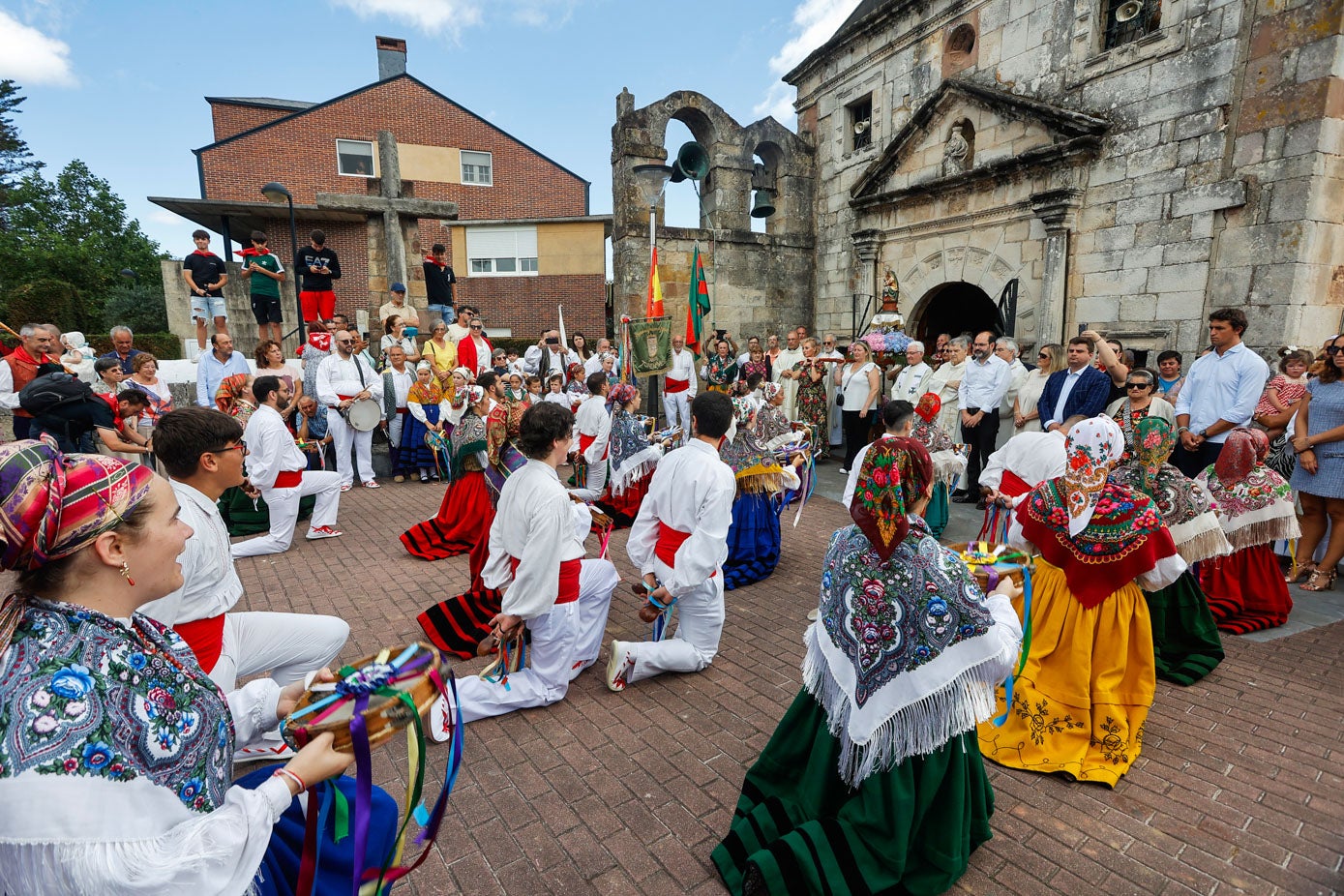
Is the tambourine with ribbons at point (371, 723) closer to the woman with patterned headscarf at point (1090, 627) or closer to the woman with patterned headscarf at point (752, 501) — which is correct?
the woman with patterned headscarf at point (1090, 627)

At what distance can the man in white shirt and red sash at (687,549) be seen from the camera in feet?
12.1

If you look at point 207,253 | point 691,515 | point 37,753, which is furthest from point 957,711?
point 207,253

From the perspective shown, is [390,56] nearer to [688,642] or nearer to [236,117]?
[236,117]

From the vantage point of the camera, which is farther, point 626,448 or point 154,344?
point 154,344

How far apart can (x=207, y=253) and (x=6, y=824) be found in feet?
40.9

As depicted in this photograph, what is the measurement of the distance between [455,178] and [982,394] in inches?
963

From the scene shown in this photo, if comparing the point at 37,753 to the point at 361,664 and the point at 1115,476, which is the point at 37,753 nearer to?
the point at 361,664

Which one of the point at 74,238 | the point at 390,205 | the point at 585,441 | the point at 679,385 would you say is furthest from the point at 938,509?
the point at 74,238

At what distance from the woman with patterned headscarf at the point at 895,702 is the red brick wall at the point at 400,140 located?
82.5 ft

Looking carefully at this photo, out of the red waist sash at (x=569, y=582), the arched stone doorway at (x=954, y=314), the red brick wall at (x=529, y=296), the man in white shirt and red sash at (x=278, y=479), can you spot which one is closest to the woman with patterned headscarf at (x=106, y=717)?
the red waist sash at (x=569, y=582)

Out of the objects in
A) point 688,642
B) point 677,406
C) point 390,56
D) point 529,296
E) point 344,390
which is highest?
point 390,56

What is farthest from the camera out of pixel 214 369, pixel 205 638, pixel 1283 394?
Answer: pixel 214 369

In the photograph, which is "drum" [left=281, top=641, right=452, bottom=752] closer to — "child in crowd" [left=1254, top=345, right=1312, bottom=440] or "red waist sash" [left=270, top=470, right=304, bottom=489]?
"red waist sash" [left=270, top=470, right=304, bottom=489]

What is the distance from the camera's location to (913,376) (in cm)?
867
